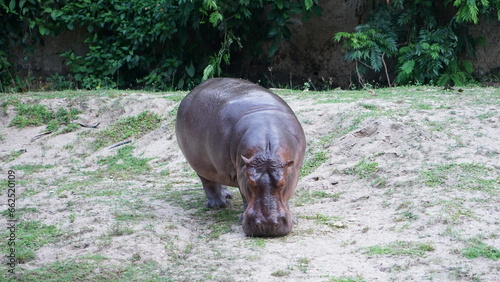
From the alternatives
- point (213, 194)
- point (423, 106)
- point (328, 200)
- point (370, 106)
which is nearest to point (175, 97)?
point (370, 106)

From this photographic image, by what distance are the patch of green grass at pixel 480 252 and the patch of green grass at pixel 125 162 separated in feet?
13.1

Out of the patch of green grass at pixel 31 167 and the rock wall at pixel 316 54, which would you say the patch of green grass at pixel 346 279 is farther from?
the rock wall at pixel 316 54

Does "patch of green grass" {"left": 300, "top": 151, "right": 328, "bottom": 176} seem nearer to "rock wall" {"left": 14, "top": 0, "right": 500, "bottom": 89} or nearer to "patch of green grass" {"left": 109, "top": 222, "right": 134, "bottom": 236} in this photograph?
"patch of green grass" {"left": 109, "top": 222, "right": 134, "bottom": 236}

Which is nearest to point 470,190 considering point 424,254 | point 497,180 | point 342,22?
point 497,180

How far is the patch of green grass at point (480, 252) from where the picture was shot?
10.9 ft

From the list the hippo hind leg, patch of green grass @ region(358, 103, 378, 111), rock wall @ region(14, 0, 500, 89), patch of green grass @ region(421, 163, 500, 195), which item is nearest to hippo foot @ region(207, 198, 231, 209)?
the hippo hind leg

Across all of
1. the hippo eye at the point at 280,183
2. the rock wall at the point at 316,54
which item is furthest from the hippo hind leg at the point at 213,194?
the rock wall at the point at 316,54

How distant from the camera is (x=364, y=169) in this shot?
5.38 metres

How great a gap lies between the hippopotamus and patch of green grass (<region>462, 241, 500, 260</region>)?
1096mm

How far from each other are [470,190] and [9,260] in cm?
315

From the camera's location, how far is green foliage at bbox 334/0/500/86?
877 centimetres

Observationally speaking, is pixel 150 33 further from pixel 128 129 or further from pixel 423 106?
pixel 423 106

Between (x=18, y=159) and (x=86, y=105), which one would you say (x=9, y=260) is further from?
(x=86, y=105)

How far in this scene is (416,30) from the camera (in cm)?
941
